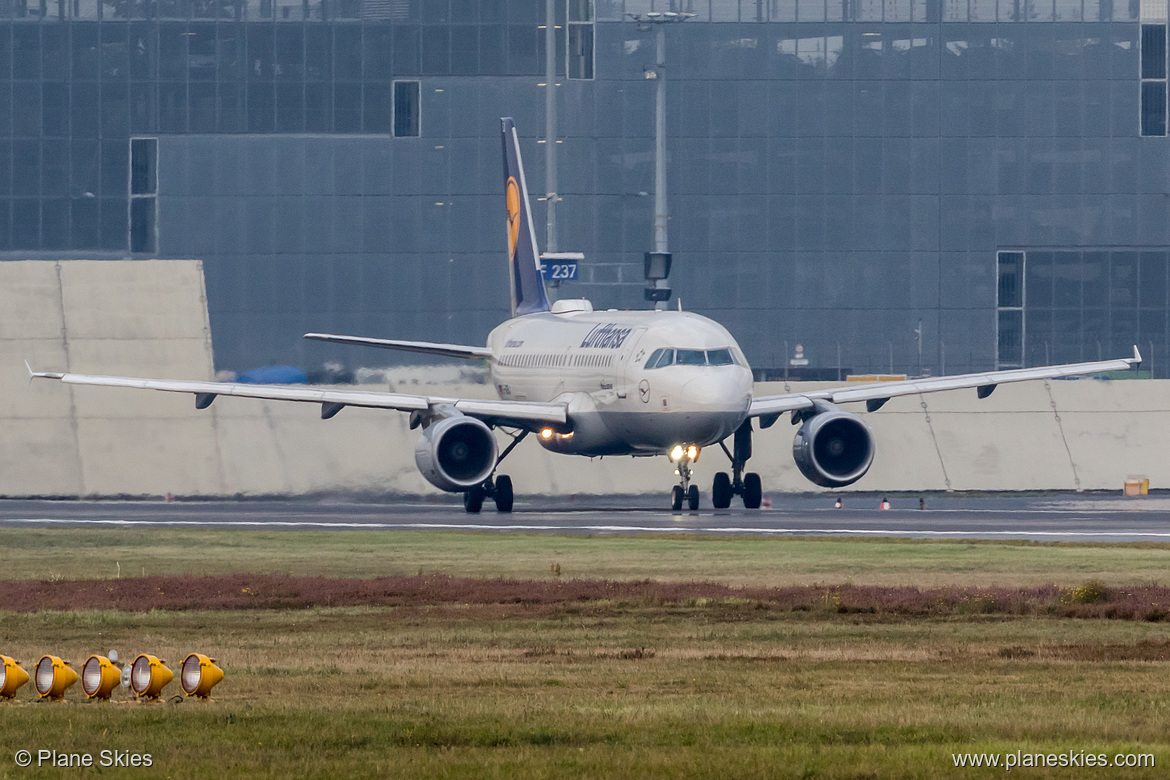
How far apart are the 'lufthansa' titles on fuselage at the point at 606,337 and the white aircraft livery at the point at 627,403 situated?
39mm

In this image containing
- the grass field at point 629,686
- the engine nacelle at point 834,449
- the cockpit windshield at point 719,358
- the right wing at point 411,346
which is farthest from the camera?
the right wing at point 411,346

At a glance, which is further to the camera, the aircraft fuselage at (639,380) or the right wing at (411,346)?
the right wing at (411,346)

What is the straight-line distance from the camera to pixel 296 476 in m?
50.4

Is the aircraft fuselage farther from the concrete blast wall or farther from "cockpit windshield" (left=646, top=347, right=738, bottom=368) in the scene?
the concrete blast wall

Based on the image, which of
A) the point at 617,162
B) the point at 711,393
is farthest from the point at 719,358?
the point at 617,162

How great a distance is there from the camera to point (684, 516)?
1533 inches

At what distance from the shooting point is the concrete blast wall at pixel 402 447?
49969 millimetres

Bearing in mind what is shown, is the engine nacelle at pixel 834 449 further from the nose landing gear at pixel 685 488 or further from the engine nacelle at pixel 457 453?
the engine nacelle at pixel 457 453

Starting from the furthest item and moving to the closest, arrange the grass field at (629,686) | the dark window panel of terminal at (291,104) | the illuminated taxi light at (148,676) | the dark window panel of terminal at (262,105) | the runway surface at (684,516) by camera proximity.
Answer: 1. the dark window panel of terminal at (262,105)
2. the dark window panel of terminal at (291,104)
3. the runway surface at (684,516)
4. the illuminated taxi light at (148,676)
5. the grass field at (629,686)

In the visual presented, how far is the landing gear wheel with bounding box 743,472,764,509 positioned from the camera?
42.6 m

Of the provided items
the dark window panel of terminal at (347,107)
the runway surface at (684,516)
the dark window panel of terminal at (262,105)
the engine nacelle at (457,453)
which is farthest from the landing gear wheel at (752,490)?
the dark window panel of terminal at (262,105)

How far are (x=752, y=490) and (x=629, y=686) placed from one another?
94.1 feet

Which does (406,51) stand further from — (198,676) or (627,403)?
(198,676)

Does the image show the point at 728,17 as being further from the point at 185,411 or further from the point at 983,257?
the point at 185,411
